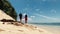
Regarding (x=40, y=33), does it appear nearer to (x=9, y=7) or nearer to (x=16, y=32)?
(x=16, y=32)

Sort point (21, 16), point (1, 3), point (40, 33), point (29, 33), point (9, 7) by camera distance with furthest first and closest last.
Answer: point (9, 7) → point (1, 3) → point (21, 16) → point (40, 33) → point (29, 33)

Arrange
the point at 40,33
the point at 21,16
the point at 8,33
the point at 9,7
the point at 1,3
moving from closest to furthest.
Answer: the point at 8,33, the point at 40,33, the point at 21,16, the point at 1,3, the point at 9,7

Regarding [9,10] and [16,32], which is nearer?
[16,32]

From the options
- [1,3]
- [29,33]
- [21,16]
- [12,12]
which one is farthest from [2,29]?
[12,12]

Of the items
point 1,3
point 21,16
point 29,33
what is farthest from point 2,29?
point 1,3

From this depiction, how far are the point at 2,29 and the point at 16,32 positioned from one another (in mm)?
1119

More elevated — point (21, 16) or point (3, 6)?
point (3, 6)

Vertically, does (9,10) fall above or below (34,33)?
above

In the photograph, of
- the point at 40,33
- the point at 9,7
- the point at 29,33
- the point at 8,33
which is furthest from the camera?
the point at 9,7

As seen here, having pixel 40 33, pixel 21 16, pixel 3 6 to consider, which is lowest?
pixel 40 33

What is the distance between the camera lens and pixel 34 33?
1612 cm

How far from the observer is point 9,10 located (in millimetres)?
32500

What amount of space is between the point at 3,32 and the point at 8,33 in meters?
0.39

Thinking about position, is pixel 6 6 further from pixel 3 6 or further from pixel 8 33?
pixel 8 33
